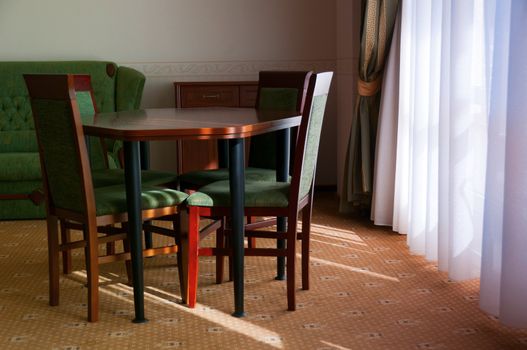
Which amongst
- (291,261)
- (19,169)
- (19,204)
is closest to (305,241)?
(291,261)

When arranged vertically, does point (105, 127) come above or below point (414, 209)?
above

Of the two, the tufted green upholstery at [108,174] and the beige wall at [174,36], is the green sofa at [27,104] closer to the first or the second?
the beige wall at [174,36]

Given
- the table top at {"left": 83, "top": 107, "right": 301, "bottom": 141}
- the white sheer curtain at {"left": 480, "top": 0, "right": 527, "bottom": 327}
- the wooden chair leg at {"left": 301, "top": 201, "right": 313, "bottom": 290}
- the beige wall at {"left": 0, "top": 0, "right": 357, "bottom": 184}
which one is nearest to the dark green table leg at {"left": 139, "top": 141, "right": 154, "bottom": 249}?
the table top at {"left": 83, "top": 107, "right": 301, "bottom": 141}

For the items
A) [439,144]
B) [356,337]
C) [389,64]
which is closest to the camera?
[356,337]

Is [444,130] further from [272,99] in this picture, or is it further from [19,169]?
[19,169]

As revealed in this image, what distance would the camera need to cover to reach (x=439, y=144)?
14.0 ft

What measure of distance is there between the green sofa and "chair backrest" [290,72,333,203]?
253 centimetres

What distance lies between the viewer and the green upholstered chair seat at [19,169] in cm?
569

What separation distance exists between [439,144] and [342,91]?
233 centimetres

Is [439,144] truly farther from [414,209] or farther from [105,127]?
[105,127]

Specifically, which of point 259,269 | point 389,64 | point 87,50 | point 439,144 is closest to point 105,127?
point 259,269

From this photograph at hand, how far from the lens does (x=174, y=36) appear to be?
6684 millimetres

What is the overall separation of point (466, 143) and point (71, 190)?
201 cm

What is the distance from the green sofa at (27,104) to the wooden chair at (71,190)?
81.5 inches
